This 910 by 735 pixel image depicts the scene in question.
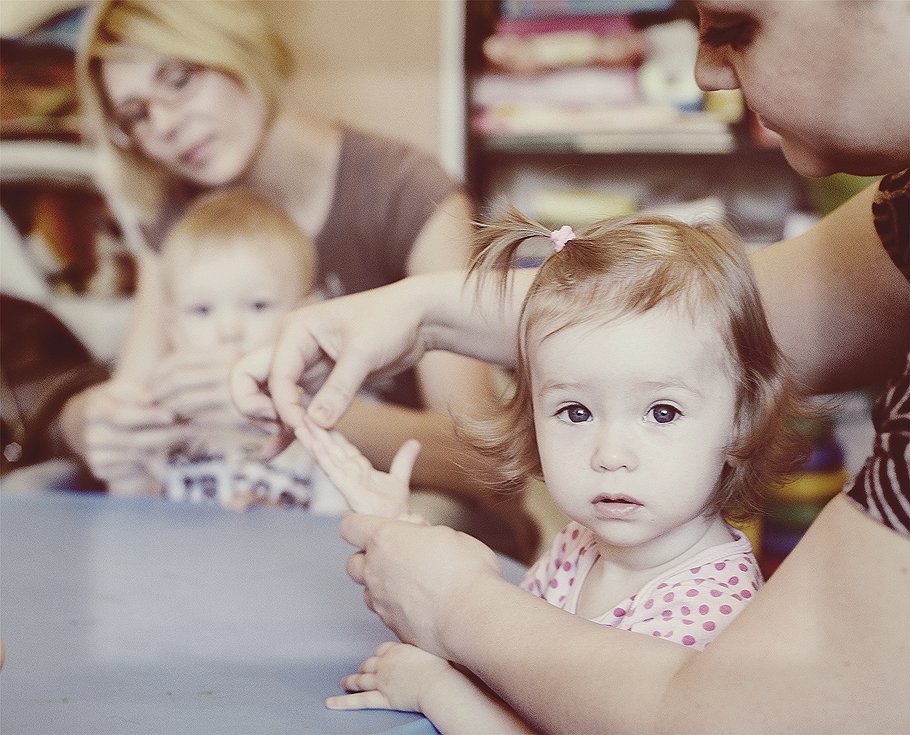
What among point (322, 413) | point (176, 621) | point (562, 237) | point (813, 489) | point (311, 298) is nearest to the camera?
point (562, 237)

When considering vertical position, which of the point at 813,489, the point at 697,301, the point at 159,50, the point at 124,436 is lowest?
the point at 813,489

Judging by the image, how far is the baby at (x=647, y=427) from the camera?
84 cm

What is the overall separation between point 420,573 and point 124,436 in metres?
1.60

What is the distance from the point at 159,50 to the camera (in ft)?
7.52

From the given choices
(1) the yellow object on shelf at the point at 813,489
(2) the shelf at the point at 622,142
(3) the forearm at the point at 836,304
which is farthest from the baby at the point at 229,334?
(3) the forearm at the point at 836,304

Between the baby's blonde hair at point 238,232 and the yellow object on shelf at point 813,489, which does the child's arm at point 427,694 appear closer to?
the baby's blonde hair at point 238,232

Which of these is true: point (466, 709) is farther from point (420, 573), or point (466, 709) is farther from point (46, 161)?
point (46, 161)

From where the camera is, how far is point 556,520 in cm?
223

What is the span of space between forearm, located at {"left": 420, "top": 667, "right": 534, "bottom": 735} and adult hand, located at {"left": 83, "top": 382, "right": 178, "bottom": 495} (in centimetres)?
154

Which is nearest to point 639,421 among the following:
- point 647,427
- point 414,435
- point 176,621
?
point 647,427

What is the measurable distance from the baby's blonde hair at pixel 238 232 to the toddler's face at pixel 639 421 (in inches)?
56.9

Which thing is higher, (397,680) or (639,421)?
(639,421)

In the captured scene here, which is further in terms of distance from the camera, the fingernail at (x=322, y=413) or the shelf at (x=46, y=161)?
the shelf at (x=46, y=161)

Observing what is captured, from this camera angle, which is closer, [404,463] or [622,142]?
[404,463]
